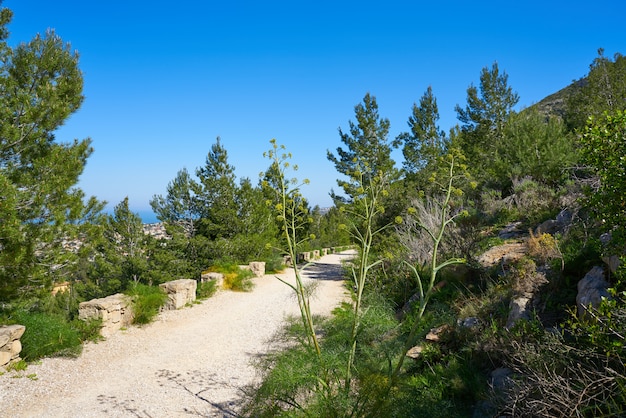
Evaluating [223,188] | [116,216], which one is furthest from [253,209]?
[116,216]

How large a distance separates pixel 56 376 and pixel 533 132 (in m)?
13.2

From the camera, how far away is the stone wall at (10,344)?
5414 millimetres

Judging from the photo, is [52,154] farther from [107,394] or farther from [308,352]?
[308,352]

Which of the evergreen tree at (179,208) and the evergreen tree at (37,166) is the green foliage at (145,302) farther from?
the evergreen tree at (179,208)

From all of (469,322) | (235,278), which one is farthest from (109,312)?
(469,322)

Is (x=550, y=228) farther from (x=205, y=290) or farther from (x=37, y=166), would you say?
(x=37, y=166)

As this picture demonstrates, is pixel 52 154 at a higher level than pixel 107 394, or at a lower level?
higher

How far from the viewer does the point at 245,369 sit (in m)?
6.14

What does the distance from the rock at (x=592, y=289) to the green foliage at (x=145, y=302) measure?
8.11m

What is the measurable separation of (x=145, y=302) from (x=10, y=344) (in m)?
3.03

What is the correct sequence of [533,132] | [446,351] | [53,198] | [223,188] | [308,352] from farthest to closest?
[223,188]
[533,132]
[53,198]
[446,351]
[308,352]

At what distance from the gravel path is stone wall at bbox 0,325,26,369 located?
0.84 ft

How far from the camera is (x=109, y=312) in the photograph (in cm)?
752

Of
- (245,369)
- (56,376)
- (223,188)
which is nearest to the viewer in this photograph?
(56,376)
